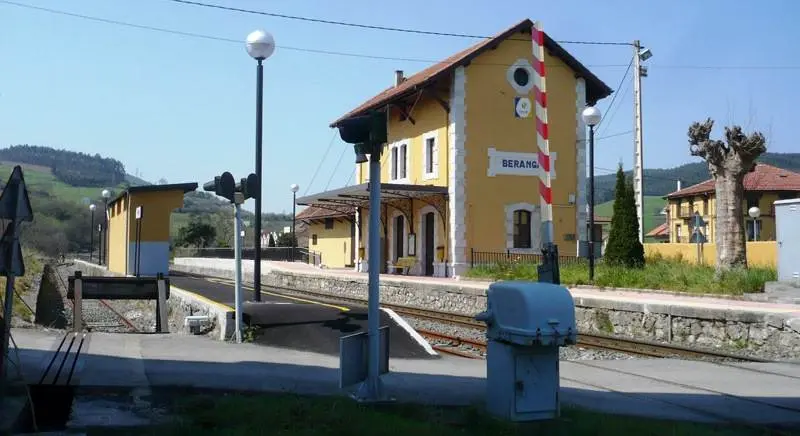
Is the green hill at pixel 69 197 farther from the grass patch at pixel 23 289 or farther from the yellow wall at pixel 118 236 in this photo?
the grass patch at pixel 23 289

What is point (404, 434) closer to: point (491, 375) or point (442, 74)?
point (491, 375)

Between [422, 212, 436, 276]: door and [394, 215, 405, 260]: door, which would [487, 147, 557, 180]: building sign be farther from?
[394, 215, 405, 260]: door

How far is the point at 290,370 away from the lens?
30.0 ft

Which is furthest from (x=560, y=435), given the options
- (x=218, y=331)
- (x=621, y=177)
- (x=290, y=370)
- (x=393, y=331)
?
(x=621, y=177)

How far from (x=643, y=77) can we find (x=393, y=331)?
24.8 metres

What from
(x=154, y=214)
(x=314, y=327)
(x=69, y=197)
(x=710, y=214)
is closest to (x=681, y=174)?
(x=710, y=214)

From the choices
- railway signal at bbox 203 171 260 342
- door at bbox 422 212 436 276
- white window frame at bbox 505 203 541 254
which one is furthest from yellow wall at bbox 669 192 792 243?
railway signal at bbox 203 171 260 342

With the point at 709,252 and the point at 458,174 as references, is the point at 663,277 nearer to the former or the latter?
the point at 458,174

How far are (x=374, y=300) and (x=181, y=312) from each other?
13571 millimetres

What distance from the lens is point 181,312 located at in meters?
19.6

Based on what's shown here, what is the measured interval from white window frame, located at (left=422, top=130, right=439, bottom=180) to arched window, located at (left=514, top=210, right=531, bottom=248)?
3.76m

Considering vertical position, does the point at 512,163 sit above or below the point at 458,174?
above

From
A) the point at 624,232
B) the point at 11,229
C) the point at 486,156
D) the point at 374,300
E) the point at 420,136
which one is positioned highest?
the point at 420,136

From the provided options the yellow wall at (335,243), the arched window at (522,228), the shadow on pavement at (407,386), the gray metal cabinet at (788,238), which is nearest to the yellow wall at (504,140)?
the arched window at (522,228)
